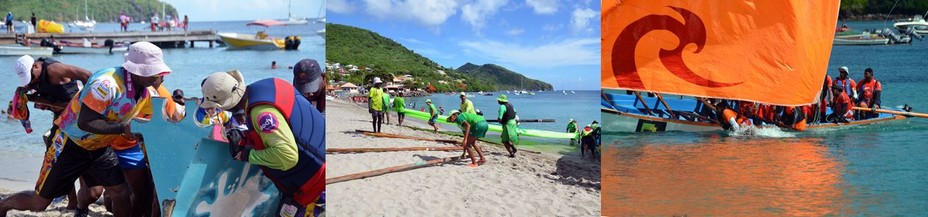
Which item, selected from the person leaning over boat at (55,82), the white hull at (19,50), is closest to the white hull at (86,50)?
the white hull at (19,50)

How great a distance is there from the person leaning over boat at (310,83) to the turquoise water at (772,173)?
516 cm

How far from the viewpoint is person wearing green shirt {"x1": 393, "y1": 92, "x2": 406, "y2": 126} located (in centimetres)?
269

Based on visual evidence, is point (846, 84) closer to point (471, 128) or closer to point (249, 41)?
point (471, 128)

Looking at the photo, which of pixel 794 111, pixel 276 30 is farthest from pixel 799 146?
pixel 276 30

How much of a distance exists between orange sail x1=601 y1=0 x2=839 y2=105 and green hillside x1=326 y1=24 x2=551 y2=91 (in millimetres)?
8300

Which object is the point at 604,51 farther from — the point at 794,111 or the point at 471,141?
the point at 471,141

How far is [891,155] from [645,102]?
143 inches

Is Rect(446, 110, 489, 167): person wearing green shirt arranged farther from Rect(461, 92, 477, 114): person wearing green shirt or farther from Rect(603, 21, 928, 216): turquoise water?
Rect(603, 21, 928, 216): turquoise water

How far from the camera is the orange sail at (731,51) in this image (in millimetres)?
11094

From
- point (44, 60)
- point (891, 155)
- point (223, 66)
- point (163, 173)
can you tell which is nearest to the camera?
point (163, 173)

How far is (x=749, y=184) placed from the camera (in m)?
9.87

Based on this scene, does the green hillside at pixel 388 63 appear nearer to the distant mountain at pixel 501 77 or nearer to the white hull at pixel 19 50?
the distant mountain at pixel 501 77

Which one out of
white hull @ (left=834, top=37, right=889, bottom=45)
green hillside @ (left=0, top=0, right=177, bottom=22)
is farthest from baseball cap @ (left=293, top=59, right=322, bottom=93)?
green hillside @ (left=0, top=0, right=177, bottom=22)

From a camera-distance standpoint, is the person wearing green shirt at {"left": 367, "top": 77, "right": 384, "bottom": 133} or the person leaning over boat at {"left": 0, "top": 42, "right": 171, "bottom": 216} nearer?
the person wearing green shirt at {"left": 367, "top": 77, "right": 384, "bottom": 133}
